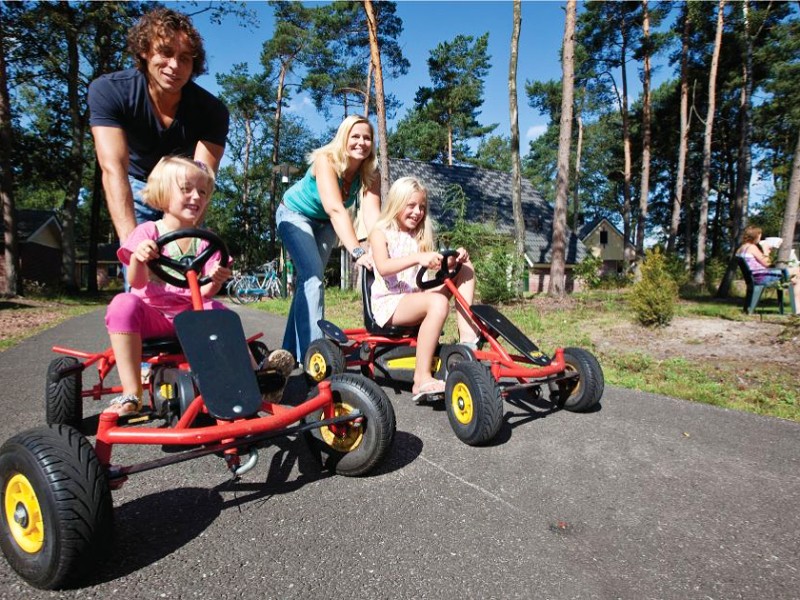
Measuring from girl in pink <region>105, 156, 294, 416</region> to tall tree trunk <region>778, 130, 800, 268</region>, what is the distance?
9084 millimetres

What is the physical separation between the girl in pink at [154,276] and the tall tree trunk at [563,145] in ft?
31.6

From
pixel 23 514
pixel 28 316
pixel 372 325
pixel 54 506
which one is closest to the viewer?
pixel 54 506

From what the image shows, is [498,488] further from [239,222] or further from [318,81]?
[239,222]

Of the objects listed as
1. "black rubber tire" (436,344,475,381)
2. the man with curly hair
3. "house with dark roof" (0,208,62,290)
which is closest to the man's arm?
the man with curly hair

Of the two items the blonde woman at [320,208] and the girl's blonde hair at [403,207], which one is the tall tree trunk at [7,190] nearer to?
the blonde woman at [320,208]

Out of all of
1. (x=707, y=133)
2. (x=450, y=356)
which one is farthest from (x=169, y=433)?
(x=707, y=133)

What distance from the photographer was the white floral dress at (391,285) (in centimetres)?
316

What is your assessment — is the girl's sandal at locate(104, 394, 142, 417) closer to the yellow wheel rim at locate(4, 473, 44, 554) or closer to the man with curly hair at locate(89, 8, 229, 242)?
the yellow wheel rim at locate(4, 473, 44, 554)

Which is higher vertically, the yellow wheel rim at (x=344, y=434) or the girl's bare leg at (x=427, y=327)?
the girl's bare leg at (x=427, y=327)

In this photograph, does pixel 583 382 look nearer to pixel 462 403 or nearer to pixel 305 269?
pixel 462 403

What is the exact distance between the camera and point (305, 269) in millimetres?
3605

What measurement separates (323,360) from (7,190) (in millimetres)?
15063

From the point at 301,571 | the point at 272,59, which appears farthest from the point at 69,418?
the point at 272,59

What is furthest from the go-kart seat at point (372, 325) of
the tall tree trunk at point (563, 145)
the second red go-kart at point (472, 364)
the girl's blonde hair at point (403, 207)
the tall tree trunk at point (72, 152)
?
the tall tree trunk at point (72, 152)
